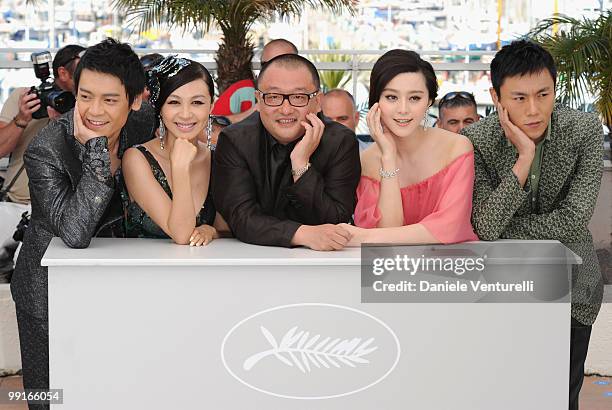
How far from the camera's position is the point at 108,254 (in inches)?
119

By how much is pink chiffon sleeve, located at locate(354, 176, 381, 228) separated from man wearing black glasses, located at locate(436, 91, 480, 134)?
272 cm

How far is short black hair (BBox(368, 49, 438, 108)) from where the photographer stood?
3398mm

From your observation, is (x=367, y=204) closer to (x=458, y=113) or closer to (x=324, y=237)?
(x=324, y=237)

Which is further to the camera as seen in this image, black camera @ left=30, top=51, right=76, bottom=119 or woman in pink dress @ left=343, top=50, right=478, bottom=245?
black camera @ left=30, top=51, right=76, bottom=119

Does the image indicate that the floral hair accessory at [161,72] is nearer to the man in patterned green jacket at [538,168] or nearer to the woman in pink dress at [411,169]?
the woman in pink dress at [411,169]

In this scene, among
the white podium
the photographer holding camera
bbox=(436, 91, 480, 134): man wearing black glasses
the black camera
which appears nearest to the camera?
the white podium

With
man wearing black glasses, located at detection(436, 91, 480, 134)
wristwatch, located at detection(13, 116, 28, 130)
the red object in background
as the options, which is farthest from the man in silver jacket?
man wearing black glasses, located at detection(436, 91, 480, 134)

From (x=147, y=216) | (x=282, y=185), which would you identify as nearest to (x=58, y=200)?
(x=147, y=216)

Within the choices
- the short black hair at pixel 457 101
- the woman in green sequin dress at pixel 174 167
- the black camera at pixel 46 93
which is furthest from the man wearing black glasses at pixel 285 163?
the short black hair at pixel 457 101

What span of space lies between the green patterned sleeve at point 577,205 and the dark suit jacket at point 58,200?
144 centimetres

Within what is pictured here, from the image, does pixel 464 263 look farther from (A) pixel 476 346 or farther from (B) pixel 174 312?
(B) pixel 174 312

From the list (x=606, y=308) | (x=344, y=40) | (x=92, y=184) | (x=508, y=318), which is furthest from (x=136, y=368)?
(x=344, y=40)

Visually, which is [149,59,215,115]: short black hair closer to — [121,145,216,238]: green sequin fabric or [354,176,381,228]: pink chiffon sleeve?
[121,145,216,238]: green sequin fabric

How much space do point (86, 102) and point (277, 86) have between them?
0.65m
